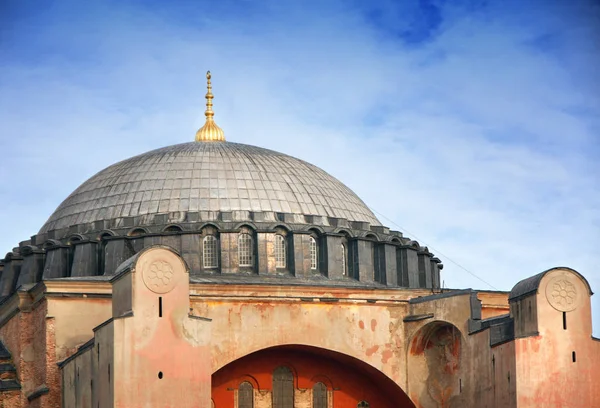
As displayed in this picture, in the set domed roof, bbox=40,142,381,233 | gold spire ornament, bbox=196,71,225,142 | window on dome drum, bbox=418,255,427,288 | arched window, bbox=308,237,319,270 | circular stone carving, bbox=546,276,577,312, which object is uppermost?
gold spire ornament, bbox=196,71,225,142

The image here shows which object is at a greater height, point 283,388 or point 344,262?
point 344,262

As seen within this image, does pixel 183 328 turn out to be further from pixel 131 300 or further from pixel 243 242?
pixel 243 242

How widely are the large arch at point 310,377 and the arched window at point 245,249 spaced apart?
13.6 feet

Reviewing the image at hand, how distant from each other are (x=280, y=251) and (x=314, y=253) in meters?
1.33

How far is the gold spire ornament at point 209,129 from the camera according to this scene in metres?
62.1

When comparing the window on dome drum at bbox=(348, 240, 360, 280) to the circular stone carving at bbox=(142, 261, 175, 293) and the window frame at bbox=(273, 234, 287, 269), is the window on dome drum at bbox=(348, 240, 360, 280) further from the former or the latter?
the circular stone carving at bbox=(142, 261, 175, 293)

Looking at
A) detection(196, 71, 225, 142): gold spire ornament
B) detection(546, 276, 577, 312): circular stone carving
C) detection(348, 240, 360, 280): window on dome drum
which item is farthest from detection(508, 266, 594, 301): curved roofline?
detection(196, 71, 225, 142): gold spire ornament

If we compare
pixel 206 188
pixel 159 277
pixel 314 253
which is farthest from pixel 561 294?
pixel 206 188

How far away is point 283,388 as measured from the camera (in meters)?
50.8

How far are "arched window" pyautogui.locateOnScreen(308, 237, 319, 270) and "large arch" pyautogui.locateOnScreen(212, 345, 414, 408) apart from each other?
4.21 metres

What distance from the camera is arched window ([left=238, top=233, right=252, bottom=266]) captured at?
5353 cm

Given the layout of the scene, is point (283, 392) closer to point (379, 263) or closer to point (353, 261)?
point (353, 261)

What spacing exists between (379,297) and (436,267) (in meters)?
9.78

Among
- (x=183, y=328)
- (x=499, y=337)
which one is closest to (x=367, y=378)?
(x=499, y=337)
